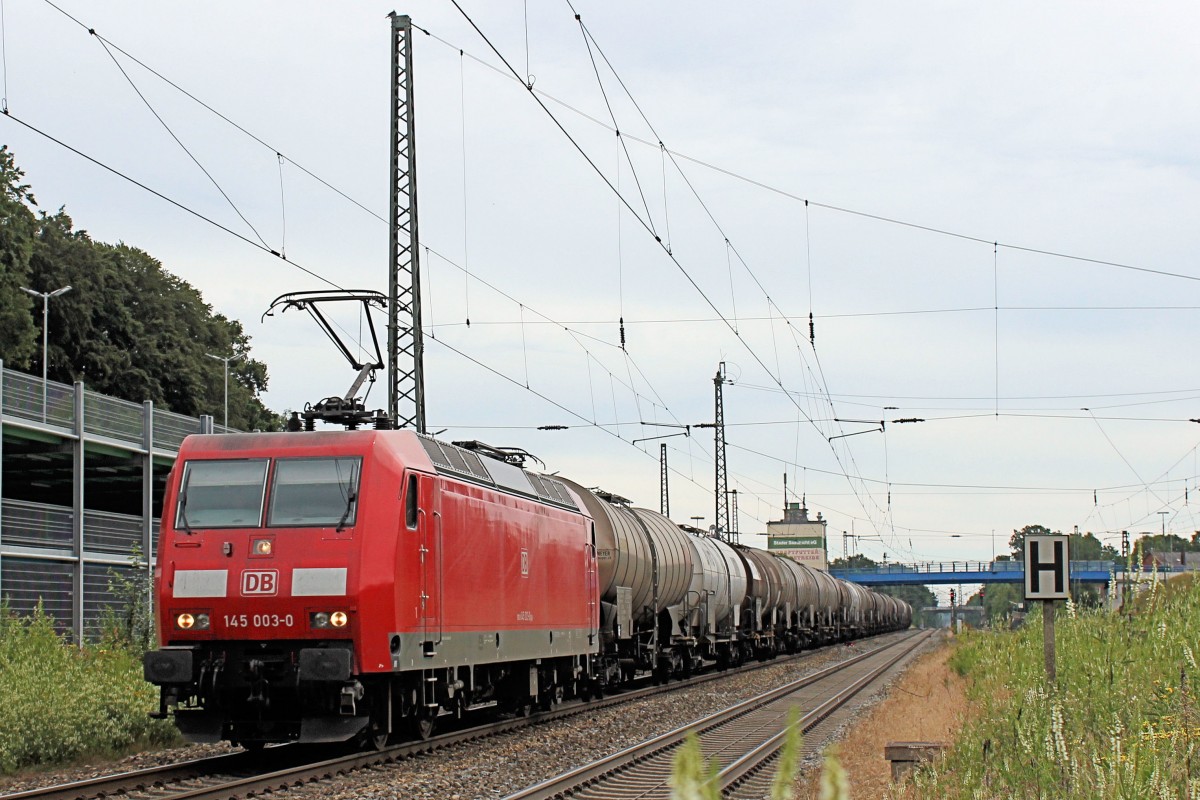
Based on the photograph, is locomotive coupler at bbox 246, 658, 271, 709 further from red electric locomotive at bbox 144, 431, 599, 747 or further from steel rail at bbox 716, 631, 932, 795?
steel rail at bbox 716, 631, 932, 795

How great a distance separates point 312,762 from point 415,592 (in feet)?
6.61

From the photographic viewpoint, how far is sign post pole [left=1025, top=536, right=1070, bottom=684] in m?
13.6

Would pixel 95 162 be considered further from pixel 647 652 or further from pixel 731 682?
pixel 731 682

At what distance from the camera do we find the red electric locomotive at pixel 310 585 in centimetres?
1396

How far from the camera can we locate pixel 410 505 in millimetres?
14711

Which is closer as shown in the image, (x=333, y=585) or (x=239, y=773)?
(x=239, y=773)

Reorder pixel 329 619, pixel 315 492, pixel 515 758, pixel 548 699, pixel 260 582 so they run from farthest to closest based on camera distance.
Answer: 1. pixel 548 699
2. pixel 515 758
3. pixel 315 492
4. pixel 260 582
5. pixel 329 619

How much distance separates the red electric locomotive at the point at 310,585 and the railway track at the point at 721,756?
2323 mm

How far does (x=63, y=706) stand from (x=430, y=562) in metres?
4.18

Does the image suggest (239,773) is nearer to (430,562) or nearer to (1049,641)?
(430,562)

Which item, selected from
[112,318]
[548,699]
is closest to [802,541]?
[112,318]

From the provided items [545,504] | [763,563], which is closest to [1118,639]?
[545,504]

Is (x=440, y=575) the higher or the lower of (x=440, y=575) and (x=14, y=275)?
the lower

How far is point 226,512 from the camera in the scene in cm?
1470
